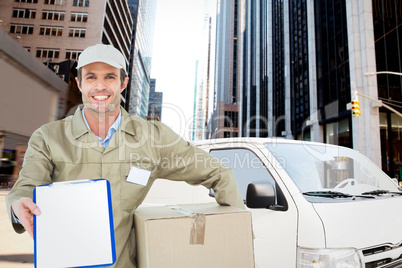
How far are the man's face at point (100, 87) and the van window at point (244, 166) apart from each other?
5.47 ft

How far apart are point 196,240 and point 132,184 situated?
561 mm

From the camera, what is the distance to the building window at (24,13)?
3854 cm

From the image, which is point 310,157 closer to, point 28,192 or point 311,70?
point 28,192

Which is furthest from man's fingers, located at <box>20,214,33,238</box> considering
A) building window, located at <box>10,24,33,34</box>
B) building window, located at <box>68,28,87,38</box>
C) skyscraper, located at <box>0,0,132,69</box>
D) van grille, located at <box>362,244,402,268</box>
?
building window, located at <box>10,24,33,34</box>

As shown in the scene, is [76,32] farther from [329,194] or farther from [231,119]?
[231,119]

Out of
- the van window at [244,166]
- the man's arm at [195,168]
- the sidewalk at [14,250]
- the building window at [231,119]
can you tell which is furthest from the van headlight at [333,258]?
the building window at [231,119]

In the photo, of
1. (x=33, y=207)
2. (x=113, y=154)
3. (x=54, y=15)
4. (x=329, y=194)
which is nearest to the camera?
(x=33, y=207)

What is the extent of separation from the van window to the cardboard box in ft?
5.05

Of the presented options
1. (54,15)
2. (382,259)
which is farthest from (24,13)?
(382,259)

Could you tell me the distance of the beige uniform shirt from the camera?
1.57m

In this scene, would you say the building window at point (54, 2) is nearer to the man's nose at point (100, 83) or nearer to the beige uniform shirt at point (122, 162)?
the man's nose at point (100, 83)

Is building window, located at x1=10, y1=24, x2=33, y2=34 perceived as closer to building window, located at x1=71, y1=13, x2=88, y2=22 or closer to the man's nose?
building window, located at x1=71, y1=13, x2=88, y2=22

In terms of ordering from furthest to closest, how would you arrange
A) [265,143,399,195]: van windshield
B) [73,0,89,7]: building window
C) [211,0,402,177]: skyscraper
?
[73,0,89,7]: building window < [211,0,402,177]: skyscraper < [265,143,399,195]: van windshield

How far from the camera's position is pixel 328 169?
3.29 m
